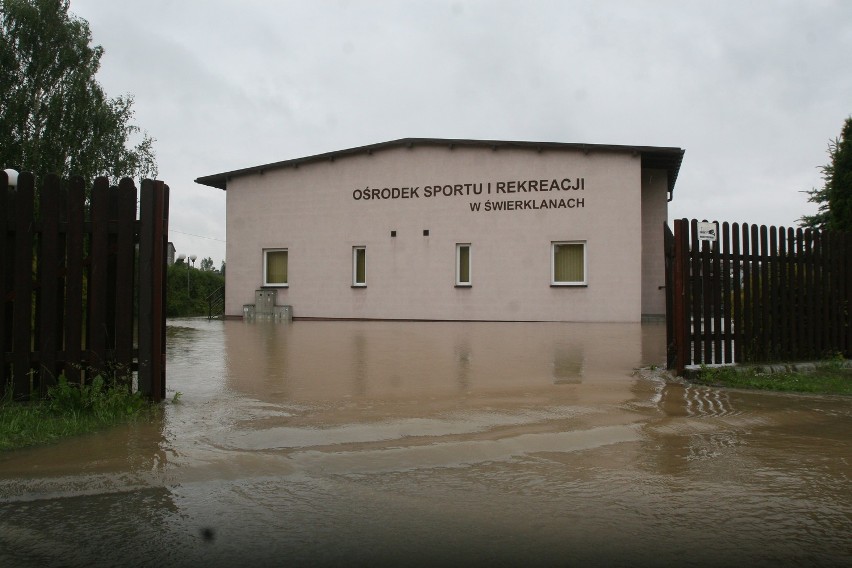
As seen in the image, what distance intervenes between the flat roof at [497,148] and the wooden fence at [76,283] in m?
16.7

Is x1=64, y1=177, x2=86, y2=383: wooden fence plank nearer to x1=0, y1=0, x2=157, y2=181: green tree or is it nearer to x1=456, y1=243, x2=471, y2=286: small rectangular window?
x1=456, y1=243, x2=471, y2=286: small rectangular window

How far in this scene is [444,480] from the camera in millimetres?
4246

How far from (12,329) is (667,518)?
573cm

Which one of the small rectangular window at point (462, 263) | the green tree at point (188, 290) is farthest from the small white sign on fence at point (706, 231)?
the green tree at point (188, 290)

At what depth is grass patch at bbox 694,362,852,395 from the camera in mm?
8016

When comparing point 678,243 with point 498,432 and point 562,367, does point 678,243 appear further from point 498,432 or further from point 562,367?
point 498,432

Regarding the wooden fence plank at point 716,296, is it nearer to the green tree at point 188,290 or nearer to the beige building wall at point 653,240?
the beige building wall at point 653,240

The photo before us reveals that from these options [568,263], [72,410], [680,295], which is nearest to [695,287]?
[680,295]

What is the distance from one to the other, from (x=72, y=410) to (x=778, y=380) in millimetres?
7609

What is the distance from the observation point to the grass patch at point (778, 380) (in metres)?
8.02

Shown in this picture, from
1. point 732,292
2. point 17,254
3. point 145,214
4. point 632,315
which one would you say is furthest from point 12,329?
point 632,315

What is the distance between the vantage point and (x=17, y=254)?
248 inches

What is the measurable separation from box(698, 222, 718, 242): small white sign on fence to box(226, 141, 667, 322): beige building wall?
1211cm

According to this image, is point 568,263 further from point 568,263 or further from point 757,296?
point 757,296
